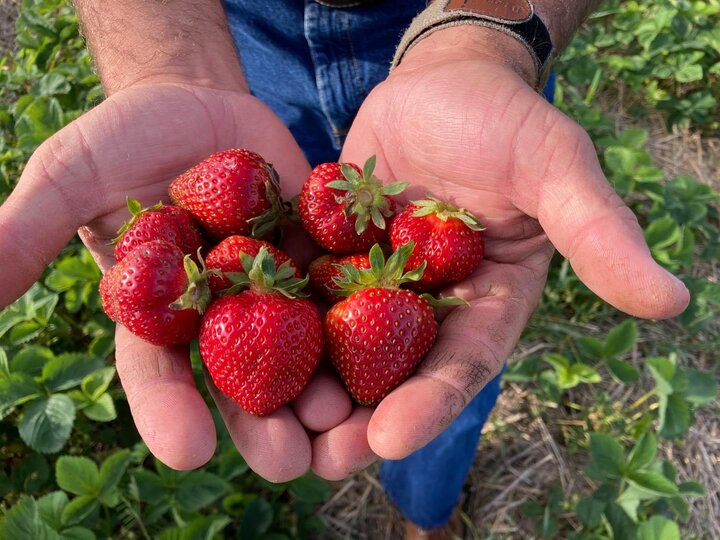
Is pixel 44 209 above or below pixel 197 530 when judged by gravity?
above

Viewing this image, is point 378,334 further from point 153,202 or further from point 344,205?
point 153,202

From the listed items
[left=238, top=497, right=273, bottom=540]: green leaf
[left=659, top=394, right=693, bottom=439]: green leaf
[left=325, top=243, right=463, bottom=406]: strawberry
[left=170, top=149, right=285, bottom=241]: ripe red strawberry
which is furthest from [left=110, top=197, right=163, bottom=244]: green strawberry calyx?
[left=659, top=394, right=693, bottom=439]: green leaf

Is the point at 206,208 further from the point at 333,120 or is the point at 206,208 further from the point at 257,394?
the point at 333,120

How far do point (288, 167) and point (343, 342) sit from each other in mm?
850

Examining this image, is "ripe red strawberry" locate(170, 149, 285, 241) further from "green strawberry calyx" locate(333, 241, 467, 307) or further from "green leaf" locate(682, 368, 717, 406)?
"green leaf" locate(682, 368, 717, 406)

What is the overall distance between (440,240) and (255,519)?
1.12 metres

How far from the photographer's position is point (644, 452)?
2156mm

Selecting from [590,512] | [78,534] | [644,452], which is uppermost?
[78,534]

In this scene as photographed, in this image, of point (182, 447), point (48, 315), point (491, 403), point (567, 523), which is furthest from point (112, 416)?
point (567, 523)

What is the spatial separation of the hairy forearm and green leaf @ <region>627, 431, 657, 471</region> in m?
1.84

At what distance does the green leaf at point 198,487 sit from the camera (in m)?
2.00

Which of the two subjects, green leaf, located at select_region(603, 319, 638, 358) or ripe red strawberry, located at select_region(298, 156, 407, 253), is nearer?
ripe red strawberry, located at select_region(298, 156, 407, 253)

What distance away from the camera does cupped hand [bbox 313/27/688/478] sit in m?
1.45

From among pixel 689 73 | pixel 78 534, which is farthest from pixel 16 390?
pixel 689 73
